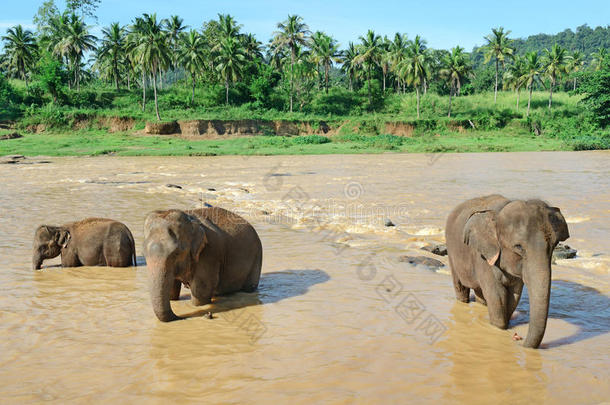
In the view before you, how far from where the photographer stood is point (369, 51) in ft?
217

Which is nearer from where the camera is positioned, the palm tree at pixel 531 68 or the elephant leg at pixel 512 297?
the elephant leg at pixel 512 297

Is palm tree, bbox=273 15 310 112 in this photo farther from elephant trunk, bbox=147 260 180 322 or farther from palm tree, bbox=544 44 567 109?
elephant trunk, bbox=147 260 180 322

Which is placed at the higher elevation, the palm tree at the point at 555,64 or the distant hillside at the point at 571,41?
the distant hillside at the point at 571,41

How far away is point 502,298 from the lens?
537 cm

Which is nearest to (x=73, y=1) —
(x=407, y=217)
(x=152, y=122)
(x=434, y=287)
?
(x=152, y=122)

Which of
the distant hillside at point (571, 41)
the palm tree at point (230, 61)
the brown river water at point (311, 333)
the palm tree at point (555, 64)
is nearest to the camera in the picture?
the brown river water at point (311, 333)

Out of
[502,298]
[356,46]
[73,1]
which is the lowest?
[502,298]

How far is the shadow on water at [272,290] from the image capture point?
6.39 meters

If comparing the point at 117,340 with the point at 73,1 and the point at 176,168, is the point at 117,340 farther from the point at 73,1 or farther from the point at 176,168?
the point at 73,1

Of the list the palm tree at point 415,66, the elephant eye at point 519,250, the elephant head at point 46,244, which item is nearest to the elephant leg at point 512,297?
the elephant eye at point 519,250

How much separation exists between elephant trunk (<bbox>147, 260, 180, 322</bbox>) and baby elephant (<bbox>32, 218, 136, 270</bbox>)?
2.90m

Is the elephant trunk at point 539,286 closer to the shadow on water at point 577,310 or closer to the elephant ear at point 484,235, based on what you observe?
the elephant ear at point 484,235

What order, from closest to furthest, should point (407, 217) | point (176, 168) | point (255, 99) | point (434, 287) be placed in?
1. point (434, 287)
2. point (407, 217)
3. point (176, 168)
4. point (255, 99)

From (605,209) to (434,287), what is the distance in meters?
8.90
